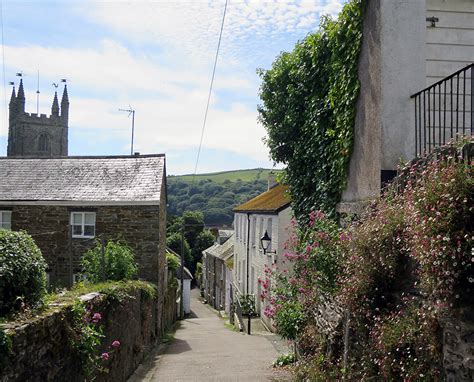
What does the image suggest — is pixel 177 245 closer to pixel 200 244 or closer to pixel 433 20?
pixel 200 244

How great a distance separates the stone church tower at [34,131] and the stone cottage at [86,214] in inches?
2438

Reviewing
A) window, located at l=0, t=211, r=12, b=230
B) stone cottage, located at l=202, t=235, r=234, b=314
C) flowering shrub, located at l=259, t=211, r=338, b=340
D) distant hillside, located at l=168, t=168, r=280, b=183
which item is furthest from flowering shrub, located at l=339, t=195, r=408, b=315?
distant hillside, located at l=168, t=168, r=280, b=183

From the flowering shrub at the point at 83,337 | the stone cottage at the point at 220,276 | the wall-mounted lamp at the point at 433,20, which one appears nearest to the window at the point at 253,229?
the stone cottage at the point at 220,276

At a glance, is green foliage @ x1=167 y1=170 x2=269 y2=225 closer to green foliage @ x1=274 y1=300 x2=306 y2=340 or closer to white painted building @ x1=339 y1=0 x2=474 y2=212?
green foliage @ x1=274 y1=300 x2=306 y2=340

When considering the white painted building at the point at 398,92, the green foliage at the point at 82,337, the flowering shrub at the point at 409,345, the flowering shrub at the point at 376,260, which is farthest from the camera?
the white painted building at the point at 398,92

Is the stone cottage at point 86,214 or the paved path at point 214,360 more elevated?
the stone cottage at point 86,214

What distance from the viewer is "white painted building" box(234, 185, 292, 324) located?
21422mm

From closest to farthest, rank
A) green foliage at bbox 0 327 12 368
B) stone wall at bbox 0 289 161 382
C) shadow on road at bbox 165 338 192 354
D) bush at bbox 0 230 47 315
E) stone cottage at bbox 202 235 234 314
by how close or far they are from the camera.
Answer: green foliage at bbox 0 327 12 368 → stone wall at bbox 0 289 161 382 → bush at bbox 0 230 47 315 → shadow on road at bbox 165 338 192 354 → stone cottage at bbox 202 235 234 314

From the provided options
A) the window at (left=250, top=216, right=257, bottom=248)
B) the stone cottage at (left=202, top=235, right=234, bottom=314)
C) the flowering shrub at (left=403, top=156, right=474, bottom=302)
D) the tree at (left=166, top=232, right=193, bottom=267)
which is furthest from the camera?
the tree at (left=166, top=232, right=193, bottom=267)

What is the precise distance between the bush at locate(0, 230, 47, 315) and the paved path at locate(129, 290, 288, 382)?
678 cm

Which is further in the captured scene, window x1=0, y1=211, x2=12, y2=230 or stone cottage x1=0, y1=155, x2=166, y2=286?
window x1=0, y1=211, x2=12, y2=230

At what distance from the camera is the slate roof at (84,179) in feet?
70.3

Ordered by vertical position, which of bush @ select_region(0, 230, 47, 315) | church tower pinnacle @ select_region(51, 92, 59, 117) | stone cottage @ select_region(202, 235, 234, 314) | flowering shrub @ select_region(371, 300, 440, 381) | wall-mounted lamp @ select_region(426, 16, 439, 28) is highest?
church tower pinnacle @ select_region(51, 92, 59, 117)

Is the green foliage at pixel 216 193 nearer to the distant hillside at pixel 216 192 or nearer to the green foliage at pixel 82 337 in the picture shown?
the distant hillside at pixel 216 192
